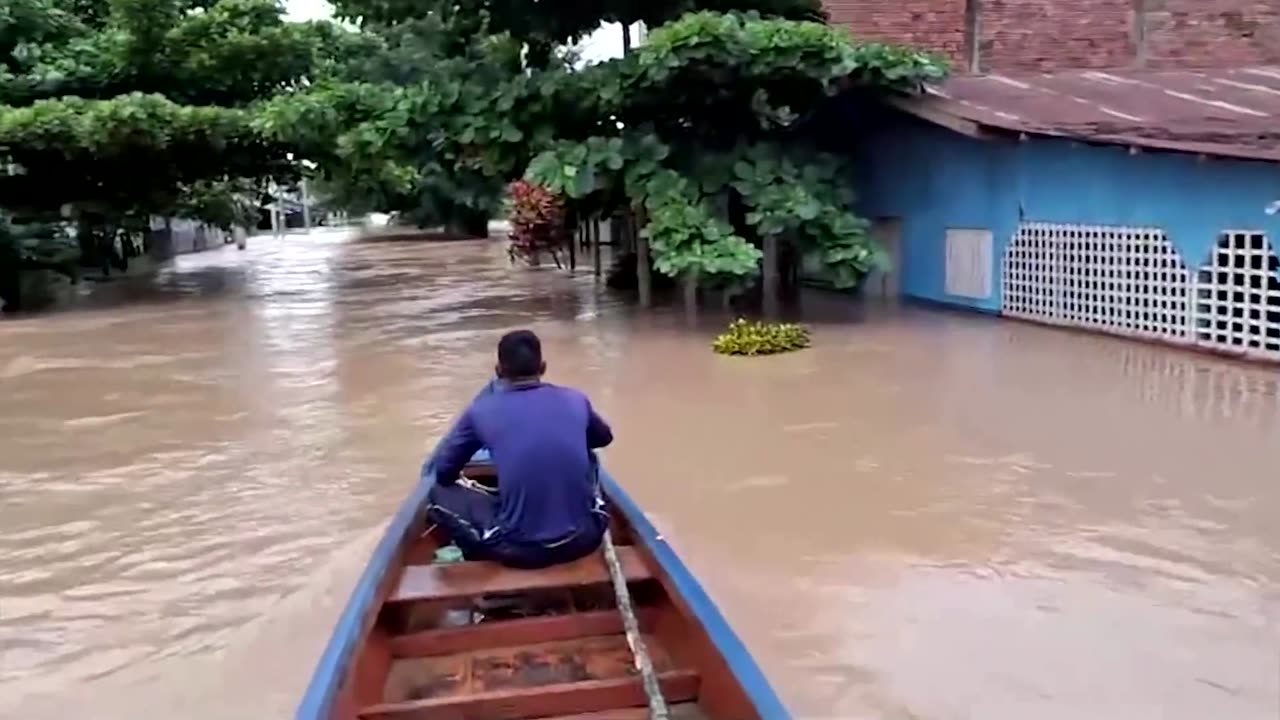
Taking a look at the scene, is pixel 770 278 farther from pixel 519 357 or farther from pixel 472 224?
pixel 472 224

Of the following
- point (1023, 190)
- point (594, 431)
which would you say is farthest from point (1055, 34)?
point (594, 431)

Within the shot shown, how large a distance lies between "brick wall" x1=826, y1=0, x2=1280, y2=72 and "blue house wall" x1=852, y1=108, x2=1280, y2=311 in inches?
95.1

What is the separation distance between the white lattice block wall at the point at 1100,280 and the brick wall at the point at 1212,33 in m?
6.40

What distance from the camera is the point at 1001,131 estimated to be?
13734mm

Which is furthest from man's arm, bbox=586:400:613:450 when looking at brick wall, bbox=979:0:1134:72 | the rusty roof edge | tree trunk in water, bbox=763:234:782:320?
brick wall, bbox=979:0:1134:72

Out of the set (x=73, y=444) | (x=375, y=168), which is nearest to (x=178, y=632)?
(x=73, y=444)

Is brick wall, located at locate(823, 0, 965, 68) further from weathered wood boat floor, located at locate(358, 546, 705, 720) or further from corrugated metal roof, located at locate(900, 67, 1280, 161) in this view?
weathered wood boat floor, located at locate(358, 546, 705, 720)

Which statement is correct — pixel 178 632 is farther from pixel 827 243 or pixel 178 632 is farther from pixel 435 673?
pixel 827 243

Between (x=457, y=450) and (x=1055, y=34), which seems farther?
(x=1055, y=34)

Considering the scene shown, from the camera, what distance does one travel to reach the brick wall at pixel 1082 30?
19.0 metres

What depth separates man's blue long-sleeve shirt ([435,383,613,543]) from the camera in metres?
4.70

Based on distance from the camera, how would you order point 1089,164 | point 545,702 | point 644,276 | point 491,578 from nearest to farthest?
point 545,702 < point 491,578 < point 1089,164 < point 644,276

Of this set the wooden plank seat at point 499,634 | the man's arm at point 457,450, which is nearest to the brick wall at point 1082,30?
the man's arm at point 457,450

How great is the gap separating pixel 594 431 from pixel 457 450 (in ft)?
1.75
